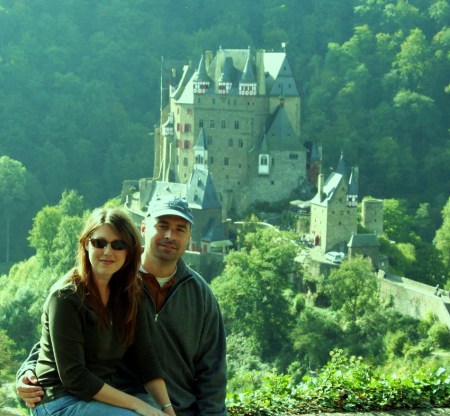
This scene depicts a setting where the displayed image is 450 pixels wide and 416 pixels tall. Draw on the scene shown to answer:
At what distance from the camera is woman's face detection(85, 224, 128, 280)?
6.56m

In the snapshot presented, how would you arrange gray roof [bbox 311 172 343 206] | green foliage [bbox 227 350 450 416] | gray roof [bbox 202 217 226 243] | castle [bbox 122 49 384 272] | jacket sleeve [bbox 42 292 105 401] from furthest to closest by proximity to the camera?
castle [bbox 122 49 384 272] < gray roof [bbox 202 217 226 243] < gray roof [bbox 311 172 343 206] < green foliage [bbox 227 350 450 416] < jacket sleeve [bbox 42 292 105 401]

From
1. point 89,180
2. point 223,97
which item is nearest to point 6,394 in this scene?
point 223,97

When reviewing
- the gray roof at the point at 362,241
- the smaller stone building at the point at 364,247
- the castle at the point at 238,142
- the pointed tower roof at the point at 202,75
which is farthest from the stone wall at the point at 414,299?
the pointed tower roof at the point at 202,75

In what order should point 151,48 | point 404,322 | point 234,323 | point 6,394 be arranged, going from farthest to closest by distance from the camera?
point 151,48 < point 234,323 < point 404,322 < point 6,394

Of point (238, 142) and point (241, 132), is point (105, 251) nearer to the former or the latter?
point (241, 132)

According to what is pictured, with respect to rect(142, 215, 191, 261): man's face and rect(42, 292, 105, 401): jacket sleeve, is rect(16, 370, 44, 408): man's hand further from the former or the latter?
rect(142, 215, 191, 261): man's face

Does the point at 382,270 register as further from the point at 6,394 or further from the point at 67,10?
the point at 67,10

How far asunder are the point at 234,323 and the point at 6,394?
10.6 meters

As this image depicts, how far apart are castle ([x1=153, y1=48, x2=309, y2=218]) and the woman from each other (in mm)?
36914

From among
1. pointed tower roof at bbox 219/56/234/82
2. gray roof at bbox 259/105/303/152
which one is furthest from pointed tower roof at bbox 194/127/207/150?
pointed tower roof at bbox 219/56/234/82

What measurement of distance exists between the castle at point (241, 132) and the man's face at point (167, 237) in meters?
36.4

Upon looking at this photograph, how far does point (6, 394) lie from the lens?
28.0m

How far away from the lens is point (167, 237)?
7113mm

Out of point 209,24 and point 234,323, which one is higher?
point 209,24
